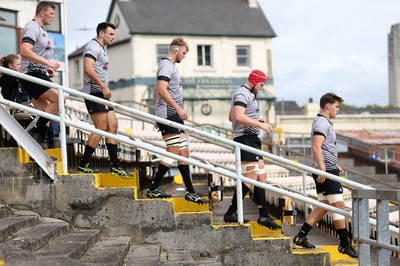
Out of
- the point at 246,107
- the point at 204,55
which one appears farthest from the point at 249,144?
the point at 204,55

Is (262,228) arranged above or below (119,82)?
below

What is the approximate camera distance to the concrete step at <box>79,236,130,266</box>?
21.3ft

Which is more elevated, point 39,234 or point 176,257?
point 39,234

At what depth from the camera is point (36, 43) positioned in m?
8.71

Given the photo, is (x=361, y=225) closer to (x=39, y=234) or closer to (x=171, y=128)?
(x=171, y=128)

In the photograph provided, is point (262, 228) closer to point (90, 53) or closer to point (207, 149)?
point (90, 53)

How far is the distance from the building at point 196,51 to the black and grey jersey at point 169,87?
3292cm

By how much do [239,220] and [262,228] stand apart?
0.52 meters

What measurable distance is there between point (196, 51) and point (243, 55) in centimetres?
278

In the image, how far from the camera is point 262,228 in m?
8.74

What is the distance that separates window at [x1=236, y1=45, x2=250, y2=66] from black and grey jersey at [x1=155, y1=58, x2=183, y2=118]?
35487mm

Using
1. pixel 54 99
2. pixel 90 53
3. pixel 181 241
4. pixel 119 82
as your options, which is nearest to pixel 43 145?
pixel 54 99

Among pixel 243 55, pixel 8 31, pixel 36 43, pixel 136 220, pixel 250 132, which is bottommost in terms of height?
pixel 136 220

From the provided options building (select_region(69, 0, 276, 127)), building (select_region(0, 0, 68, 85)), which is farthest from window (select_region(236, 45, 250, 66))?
building (select_region(0, 0, 68, 85))
